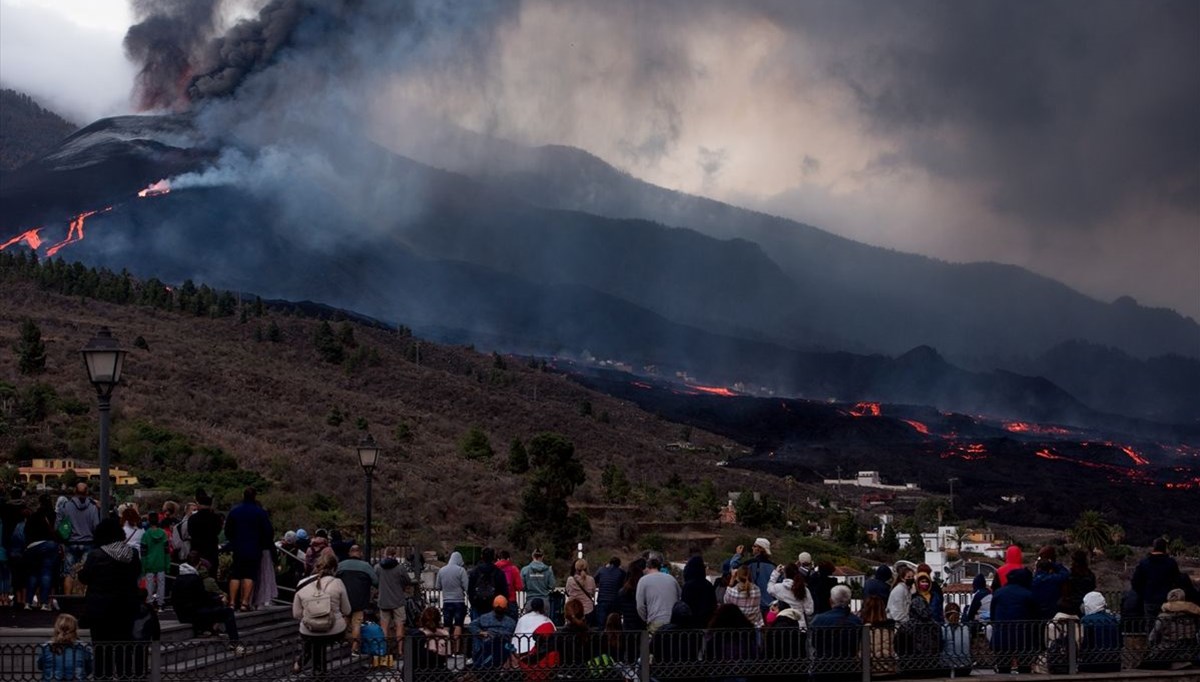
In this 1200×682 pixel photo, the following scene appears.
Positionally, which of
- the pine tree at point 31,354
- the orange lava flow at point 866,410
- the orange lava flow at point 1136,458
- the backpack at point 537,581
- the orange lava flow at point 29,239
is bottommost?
the backpack at point 537,581

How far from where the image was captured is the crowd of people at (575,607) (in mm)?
14531

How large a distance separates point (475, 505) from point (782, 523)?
1560 cm

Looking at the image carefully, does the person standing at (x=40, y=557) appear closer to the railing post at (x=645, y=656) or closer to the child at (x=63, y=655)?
the child at (x=63, y=655)

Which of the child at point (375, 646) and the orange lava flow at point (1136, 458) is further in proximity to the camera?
the orange lava flow at point (1136, 458)

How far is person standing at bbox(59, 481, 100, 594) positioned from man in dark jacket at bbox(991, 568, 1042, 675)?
35.9 ft

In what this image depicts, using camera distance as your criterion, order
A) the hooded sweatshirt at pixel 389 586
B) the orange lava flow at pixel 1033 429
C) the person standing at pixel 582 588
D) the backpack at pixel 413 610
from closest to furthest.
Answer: the person standing at pixel 582 588 → the hooded sweatshirt at pixel 389 586 → the backpack at pixel 413 610 → the orange lava flow at pixel 1033 429

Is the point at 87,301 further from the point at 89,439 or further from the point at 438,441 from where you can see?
the point at 89,439

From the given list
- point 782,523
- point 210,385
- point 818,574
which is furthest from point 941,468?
point 818,574

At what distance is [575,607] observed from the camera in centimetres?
1470

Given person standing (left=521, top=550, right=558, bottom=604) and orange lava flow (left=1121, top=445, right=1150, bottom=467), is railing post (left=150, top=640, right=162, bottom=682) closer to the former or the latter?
person standing (left=521, top=550, right=558, bottom=604)

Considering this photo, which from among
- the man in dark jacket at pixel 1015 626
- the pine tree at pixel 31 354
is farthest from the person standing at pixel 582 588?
the pine tree at pixel 31 354

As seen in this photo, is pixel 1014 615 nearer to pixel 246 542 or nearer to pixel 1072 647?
pixel 1072 647

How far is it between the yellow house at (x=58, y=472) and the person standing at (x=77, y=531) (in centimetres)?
2521

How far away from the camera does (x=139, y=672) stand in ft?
44.5
